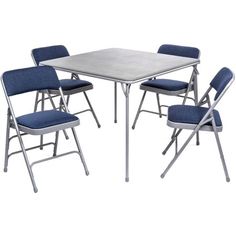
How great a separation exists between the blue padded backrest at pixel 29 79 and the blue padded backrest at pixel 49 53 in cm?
92

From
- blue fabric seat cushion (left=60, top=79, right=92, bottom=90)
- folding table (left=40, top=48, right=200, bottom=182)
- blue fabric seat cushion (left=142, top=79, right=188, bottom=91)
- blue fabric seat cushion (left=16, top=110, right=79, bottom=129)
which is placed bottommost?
blue fabric seat cushion (left=60, top=79, right=92, bottom=90)

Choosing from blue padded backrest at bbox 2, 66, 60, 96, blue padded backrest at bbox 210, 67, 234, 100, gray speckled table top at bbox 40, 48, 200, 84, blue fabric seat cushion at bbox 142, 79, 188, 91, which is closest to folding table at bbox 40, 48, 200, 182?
gray speckled table top at bbox 40, 48, 200, 84

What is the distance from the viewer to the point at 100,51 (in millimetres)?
5484

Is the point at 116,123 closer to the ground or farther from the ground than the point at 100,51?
closer to the ground

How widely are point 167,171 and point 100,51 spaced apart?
1916mm

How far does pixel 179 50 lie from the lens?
5.56 metres

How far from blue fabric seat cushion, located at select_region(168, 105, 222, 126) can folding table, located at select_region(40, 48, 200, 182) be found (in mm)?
405

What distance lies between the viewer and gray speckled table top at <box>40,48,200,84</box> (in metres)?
4.27

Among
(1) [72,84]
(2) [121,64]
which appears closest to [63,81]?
(1) [72,84]

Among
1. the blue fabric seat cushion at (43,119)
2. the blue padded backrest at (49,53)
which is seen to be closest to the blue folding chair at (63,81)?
the blue padded backrest at (49,53)

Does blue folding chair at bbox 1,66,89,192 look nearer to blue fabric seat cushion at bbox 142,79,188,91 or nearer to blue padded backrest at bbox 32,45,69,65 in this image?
blue padded backrest at bbox 32,45,69,65

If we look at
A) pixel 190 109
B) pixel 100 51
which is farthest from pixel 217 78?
pixel 100 51

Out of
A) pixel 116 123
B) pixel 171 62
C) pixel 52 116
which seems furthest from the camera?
pixel 116 123

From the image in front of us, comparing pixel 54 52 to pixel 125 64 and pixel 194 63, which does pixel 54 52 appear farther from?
pixel 194 63
